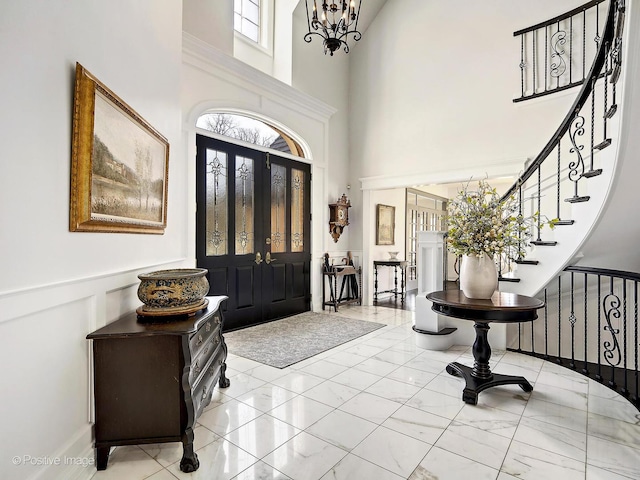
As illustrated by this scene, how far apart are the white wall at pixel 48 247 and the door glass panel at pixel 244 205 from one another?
258 centimetres

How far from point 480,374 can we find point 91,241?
9.35ft

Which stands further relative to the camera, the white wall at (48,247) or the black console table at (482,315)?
the black console table at (482,315)

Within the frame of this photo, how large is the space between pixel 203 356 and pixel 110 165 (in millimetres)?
1264

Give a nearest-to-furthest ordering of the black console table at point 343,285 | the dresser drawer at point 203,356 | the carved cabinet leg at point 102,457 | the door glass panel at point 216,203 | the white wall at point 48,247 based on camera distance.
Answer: the white wall at point 48,247 < the carved cabinet leg at point 102,457 < the dresser drawer at point 203,356 < the door glass panel at point 216,203 < the black console table at point 343,285

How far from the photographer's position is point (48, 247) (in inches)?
60.7

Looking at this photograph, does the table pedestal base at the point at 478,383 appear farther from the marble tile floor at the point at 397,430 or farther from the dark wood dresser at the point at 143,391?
the dark wood dresser at the point at 143,391

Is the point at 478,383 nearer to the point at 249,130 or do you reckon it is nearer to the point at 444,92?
the point at 249,130

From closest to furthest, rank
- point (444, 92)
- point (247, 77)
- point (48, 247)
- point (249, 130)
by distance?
point (48, 247)
point (247, 77)
point (249, 130)
point (444, 92)

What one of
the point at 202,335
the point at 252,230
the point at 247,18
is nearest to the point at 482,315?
the point at 202,335

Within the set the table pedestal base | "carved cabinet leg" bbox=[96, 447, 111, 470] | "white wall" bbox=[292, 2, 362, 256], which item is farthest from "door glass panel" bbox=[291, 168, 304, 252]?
"carved cabinet leg" bbox=[96, 447, 111, 470]

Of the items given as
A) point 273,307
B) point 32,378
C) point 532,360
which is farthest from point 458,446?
point 273,307

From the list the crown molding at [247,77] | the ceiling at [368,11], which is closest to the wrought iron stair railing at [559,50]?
the ceiling at [368,11]

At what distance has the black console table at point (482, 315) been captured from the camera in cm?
248

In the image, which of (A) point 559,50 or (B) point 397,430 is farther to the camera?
(A) point 559,50
